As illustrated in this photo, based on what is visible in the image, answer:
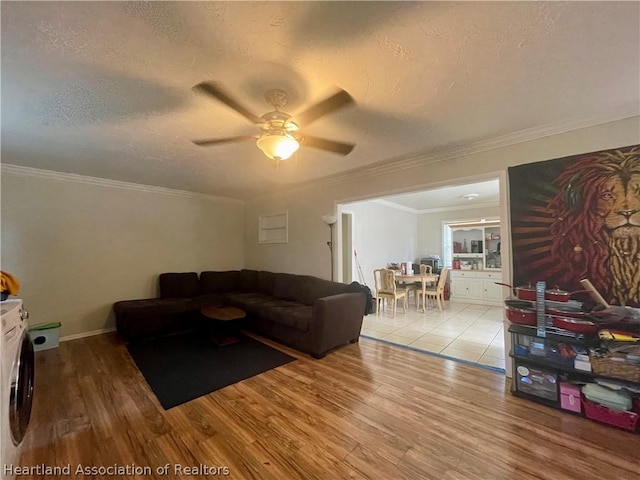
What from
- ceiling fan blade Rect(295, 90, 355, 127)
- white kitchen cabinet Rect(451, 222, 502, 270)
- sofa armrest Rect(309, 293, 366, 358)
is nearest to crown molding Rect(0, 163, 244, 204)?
sofa armrest Rect(309, 293, 366, 358)

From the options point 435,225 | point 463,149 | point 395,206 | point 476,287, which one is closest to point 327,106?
point 463,149

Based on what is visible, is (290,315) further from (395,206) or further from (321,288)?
(395,206)

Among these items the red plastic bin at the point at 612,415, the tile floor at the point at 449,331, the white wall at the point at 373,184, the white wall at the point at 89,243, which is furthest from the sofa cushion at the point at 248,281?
the red plastic bin at the point at 612,415

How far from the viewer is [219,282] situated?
5.05m

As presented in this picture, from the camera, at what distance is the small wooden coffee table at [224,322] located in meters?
3.48

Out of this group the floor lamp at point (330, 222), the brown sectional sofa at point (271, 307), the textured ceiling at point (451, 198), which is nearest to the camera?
the brown sectional sofa at point (271, 307)

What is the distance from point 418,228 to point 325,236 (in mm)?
4691

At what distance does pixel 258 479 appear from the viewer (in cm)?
145

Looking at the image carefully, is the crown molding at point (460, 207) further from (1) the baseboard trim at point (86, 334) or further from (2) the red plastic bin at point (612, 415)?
(1) the baseboard trim at point (86, 334)

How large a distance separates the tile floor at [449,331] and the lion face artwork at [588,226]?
125 cm

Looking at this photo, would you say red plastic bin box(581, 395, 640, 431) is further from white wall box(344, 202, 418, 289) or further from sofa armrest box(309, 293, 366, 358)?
white wall box(344, 202, 418, 289)

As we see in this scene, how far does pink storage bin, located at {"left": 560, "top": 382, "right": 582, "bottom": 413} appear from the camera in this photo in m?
2.00

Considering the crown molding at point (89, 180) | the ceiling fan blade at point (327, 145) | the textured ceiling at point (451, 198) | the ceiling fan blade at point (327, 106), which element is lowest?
the ceiling fan blade at point (327, 145)

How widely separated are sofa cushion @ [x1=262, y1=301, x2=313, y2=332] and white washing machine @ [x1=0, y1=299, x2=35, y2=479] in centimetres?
220
